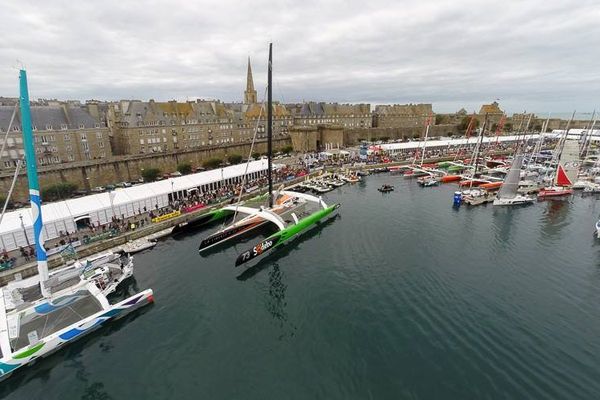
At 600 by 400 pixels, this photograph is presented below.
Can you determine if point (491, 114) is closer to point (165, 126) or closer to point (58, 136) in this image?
point (165, 126)

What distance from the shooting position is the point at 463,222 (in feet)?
115

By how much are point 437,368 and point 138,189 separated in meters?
35.3

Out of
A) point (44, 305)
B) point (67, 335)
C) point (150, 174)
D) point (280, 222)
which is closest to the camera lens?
point (67, 335)

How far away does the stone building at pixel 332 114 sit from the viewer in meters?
99.4

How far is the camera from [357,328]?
18.2m

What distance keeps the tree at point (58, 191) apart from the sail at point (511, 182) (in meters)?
60.4

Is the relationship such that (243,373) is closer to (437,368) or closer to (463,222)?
(437,368)

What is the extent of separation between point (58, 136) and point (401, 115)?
363 feet

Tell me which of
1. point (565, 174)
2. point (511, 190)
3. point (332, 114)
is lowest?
point (511, 190)

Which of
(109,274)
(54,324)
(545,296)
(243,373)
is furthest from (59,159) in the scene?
(545,296)

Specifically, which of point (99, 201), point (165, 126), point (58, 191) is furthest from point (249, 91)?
point (99, 201)

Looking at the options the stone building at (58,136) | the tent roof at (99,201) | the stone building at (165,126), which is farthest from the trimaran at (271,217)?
Answer: the stone building at (58,136)

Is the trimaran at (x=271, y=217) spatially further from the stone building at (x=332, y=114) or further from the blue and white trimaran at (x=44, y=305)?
the stone building at (x=332, y=114)

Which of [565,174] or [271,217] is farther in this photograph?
[565,174]
